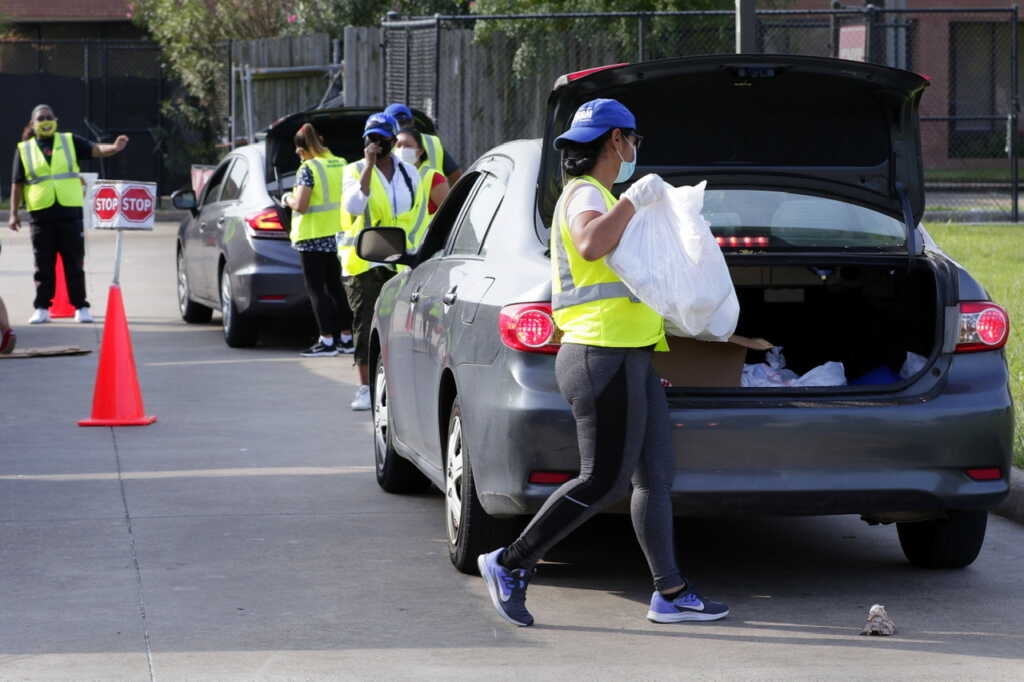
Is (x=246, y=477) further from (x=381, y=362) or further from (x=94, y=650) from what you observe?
(x=94, y=650)

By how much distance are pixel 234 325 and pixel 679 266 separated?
8.86 meters

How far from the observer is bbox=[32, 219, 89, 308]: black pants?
16.0m

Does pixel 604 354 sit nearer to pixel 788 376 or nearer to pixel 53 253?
pixel 788 376

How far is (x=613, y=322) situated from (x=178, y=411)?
5.84m

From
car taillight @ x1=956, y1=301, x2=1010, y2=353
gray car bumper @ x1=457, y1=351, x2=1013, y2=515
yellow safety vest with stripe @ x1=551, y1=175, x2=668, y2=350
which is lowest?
gray car bumper @ x1=457, y1=351, x2=1013, y2=515

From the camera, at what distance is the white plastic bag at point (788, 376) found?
663 cm

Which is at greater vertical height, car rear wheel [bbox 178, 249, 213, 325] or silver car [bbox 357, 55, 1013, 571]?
silver car [bbox 357, 55, 1013, 571]

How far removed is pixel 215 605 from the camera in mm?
6270

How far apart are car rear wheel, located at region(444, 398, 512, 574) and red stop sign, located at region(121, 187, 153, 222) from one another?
6.61 metres

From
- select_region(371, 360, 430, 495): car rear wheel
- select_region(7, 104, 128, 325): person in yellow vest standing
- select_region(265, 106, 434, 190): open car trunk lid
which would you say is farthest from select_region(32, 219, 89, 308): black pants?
select_region(371, 360, 430, 495): car rear wheel

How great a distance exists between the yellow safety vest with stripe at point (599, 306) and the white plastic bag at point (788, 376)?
94 centimetres

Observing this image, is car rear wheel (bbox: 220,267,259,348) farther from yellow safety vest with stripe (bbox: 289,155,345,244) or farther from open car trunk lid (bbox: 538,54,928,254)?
open car trunk lid (bbox: 538,54,928,254)

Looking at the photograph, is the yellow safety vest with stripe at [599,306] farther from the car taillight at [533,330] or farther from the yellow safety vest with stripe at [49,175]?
the yellow safety vest with stripe at [49,175]

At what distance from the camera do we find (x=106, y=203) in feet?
42.5
